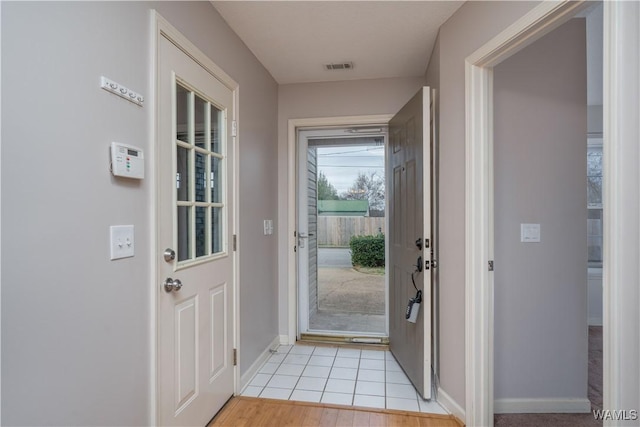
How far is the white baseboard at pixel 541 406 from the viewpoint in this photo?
2025mm

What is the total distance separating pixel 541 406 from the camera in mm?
2039

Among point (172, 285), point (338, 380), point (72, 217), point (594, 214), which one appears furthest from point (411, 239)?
point (594, 214)

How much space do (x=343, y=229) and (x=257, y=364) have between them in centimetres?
152

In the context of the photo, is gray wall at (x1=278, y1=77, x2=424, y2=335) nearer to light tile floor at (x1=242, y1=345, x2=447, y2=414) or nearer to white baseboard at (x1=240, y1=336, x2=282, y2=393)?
white baseboard at (x1=240, y1=336, x2=282, y2=393)

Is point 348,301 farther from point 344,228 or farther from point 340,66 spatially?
point 340,66

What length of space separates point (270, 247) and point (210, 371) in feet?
4.03

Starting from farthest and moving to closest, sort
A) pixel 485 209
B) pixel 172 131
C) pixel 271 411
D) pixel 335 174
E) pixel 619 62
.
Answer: pixel 335 174 < pixel 271 411 < pixel 485 209 < pixel 172 131 < pixel 619 62

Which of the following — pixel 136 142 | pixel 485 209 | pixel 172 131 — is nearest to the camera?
pixel 136 142

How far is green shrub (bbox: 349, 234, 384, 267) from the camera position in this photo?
Result: 335 centimetres

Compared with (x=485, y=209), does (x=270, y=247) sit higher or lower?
lower

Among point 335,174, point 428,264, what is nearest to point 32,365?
point 428,264

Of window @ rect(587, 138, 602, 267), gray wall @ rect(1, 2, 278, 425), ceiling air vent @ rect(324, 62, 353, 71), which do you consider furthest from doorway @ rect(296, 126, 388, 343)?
window @ rect(587, 138, 602, 267)

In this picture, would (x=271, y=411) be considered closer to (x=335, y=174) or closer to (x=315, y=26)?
(x=335, y=174)

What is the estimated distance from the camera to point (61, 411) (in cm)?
101
